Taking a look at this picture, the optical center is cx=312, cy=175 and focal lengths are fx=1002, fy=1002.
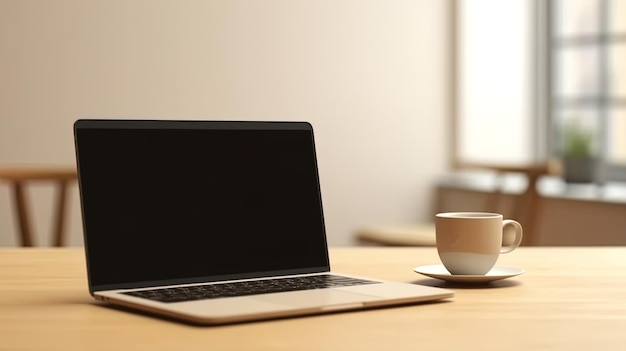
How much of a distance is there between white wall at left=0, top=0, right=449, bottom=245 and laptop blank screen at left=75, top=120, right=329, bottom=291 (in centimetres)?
269

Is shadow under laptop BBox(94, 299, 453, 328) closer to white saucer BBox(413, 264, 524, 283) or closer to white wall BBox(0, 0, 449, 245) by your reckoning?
white saucer BBox(413, 264, 524, 283)

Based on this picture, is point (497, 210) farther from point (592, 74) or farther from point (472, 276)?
point (472, 276)

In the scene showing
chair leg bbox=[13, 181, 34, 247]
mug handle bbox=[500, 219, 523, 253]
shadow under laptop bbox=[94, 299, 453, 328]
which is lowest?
chair leg bbox=[13, 181, 34, 247]

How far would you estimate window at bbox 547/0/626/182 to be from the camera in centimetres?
359

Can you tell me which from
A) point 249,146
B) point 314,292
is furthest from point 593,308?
point 249,146

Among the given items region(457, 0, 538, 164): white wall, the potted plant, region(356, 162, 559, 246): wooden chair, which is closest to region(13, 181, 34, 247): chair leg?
region(356, 162, 559, 246): wooden chair

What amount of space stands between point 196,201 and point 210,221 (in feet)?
0.08

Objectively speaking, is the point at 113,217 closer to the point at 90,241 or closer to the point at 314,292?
the point at 90,241

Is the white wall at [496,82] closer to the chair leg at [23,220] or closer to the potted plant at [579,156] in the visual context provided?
the potted plant at [579,156]

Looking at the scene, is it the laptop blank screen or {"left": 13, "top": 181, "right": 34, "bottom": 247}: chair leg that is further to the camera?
{"left": 13, "top": 181, "right": 34, "bottom": 247}: chair leg

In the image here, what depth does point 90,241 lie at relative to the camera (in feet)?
2.98

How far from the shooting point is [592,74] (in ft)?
12.2

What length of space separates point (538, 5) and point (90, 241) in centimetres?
332

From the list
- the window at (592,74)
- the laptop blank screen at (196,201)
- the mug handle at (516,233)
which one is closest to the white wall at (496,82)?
the window at (592,74)
